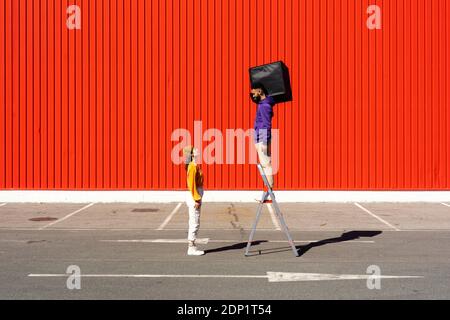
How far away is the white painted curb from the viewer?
2034cm

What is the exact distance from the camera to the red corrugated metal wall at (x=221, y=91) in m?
20.5

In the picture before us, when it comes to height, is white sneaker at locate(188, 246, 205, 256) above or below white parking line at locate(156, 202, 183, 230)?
above

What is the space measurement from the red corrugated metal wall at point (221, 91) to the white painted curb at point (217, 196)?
0.86 feet

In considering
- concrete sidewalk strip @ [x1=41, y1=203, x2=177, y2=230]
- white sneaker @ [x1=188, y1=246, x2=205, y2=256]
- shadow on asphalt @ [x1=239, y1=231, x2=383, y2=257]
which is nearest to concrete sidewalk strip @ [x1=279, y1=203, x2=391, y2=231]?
shadow on asphalt @ [x1=239, y1=231, x2=383, y2=257]

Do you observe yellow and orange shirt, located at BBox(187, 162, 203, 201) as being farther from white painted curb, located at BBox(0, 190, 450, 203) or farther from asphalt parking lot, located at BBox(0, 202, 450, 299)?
white painted curb, located at BBox(0, 190, 450, 203)

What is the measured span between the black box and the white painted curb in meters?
9.63

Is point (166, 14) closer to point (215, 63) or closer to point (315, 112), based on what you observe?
point (215, 63)

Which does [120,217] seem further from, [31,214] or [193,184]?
[193,184]

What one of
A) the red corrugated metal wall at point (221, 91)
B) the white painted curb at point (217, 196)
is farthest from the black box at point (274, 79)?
the white painted curb at point (217, 196)

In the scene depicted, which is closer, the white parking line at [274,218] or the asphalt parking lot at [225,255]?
the asphalt parking lot at [225,255]

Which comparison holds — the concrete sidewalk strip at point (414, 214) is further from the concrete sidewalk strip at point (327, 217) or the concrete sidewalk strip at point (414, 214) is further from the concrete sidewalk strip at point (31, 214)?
the concrete sidewalk strip at point (31, 214)

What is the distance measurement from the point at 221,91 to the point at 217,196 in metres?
3.33

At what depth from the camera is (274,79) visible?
1090cm

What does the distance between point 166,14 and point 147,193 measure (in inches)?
225
